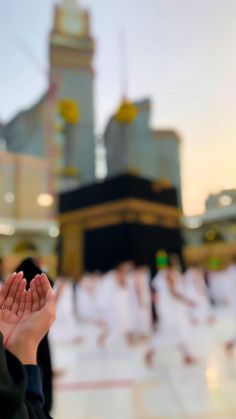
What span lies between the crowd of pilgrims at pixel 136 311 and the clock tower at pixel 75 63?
1139 centimetres

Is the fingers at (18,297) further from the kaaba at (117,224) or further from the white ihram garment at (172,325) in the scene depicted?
the kaaba at (117,224)

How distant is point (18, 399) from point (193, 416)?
1.89 m

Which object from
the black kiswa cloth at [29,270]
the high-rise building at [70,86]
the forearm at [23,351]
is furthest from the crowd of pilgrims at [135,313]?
the high-rise building at [70,86]

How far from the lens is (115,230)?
11797 millimetres

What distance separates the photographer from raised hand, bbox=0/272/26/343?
688 mm

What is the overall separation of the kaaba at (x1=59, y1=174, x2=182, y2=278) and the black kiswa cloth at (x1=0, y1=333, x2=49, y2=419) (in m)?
10.6

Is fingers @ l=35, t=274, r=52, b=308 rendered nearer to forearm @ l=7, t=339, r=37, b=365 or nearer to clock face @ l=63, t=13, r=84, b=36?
forearm @ l=7, t=339, r=37, b=365

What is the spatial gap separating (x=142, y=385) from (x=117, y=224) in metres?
8.94

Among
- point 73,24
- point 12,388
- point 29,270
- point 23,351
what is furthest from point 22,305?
point 73,24

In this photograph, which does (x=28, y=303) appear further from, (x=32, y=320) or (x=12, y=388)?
(x=12, y=388)

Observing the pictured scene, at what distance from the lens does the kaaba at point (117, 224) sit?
11586 millimetres

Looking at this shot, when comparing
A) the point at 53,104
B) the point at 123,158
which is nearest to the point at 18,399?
the point at 123,158

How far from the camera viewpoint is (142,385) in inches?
112

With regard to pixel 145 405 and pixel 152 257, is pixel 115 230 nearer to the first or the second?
pixel 152 257
